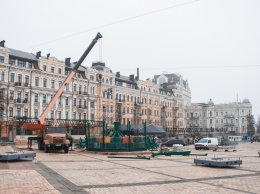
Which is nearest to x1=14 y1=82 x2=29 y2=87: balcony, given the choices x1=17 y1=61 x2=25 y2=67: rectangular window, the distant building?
x1=17 y1=61 x2=25 y2=67: rectangular window

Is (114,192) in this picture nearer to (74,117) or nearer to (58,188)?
(58,188)

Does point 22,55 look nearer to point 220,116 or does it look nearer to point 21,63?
point 21,63

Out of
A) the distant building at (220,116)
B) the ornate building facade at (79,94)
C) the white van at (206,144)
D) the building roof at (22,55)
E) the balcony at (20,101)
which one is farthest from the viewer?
the distant building at (220,116)

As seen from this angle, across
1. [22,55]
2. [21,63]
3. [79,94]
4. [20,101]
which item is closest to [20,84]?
[20,101]

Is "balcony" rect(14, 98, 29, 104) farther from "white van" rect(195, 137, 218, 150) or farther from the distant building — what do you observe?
the distant building

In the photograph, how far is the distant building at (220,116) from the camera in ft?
386

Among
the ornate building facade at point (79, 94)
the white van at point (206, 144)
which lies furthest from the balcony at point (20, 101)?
the white van at point (206, 144)

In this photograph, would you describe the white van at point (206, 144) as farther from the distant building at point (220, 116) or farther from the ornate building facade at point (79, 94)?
the distant building at point (220, 116)

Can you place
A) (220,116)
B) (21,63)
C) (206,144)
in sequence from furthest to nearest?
(220,116)
(21,63)
(206,144)

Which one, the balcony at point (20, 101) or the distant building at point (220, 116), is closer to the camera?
the balcony at point (20, 101)

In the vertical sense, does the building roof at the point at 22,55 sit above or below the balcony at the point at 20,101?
above

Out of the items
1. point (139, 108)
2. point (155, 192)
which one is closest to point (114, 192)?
point (155, 192)

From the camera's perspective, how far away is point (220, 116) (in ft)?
395

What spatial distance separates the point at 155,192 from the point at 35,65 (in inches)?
2332
